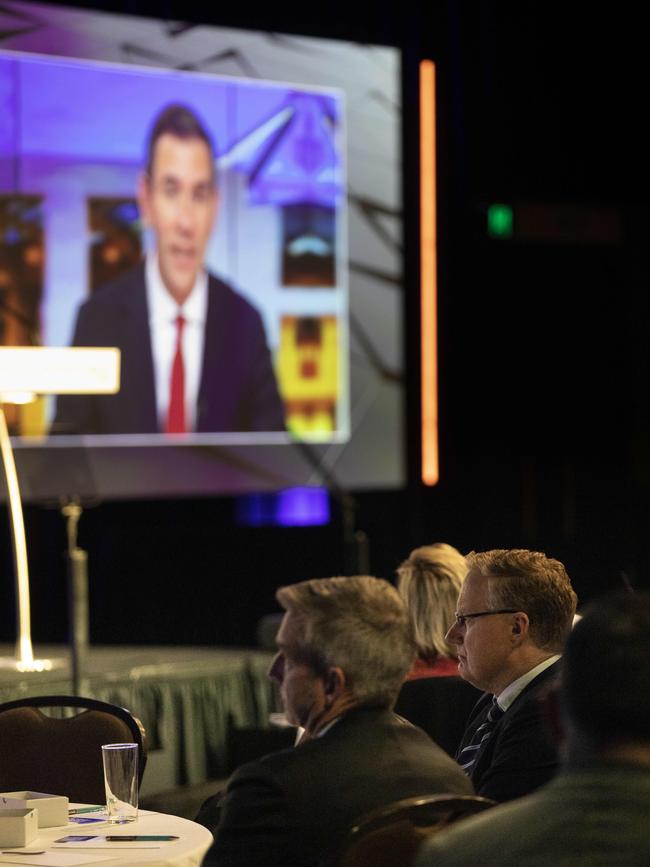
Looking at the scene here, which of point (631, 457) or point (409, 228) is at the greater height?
point (409, 228)

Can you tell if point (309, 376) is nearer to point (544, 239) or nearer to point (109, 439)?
point (109, 439)

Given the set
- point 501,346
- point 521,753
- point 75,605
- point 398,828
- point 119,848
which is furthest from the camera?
point 501,346

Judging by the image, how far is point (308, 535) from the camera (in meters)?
7.06

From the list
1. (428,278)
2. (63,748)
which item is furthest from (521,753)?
(428,278)

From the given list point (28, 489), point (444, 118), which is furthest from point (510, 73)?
point (28, 489)

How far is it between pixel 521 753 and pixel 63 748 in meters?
1.28

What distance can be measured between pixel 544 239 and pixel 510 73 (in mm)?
949

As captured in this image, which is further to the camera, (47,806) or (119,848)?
(47,806)

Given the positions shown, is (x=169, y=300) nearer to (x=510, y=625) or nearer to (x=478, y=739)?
(x=478, y=739)

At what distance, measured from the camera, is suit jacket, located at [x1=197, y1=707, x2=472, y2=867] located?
5.94ft

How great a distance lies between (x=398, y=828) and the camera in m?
1.76

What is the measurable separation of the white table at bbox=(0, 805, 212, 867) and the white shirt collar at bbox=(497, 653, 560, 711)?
569 millimetres

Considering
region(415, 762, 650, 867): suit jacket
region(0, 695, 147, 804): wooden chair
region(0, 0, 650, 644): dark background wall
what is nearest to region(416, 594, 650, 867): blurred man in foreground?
region(415, 762, 650, 867): suit jacket

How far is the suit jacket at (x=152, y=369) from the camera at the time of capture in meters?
5.99
